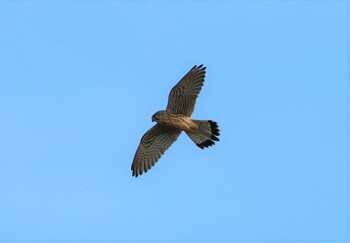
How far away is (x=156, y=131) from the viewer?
66.8 feet

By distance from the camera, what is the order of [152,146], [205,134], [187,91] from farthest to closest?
[152,146], [205,134], [187,91]

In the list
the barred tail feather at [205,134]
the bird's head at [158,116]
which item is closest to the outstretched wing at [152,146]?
the bird's head at [158,116]

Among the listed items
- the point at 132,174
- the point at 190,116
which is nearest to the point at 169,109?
the point at 190,116

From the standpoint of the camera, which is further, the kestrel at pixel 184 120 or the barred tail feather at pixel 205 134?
the barred tail feather at pixel 205 134

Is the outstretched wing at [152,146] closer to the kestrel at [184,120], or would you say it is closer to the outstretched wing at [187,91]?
the kestrel at [184,120]

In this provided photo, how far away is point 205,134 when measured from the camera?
19688mm

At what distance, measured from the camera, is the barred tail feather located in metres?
19.5

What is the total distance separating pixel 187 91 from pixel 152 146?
5.71ft

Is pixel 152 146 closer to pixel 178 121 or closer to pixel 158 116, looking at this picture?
pixel 158 116

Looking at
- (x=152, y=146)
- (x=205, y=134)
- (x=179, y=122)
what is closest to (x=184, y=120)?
(x=179, y=122)

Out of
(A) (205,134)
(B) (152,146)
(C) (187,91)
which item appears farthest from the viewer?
(B) (152,146)

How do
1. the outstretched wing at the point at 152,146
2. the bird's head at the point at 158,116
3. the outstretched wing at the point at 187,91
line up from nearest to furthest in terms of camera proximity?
the outstretched wing at the point at 187,91 → the bird's head at the point at 158,116 → the outstretched wing at the point at 152,146

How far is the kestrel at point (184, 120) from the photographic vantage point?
1939 cm

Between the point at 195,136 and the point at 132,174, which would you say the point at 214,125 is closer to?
the point at 195,136
